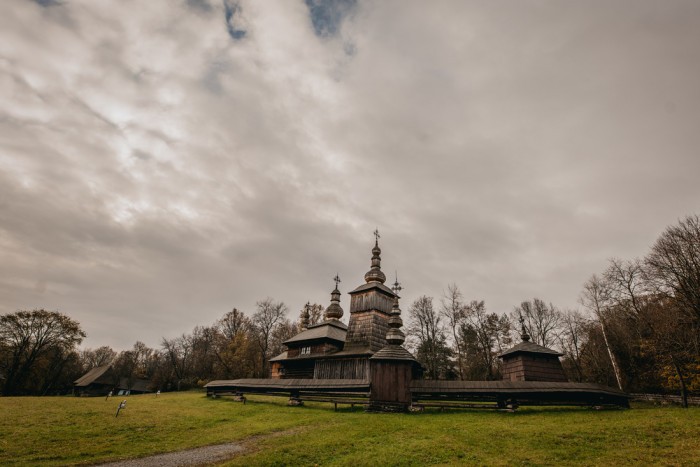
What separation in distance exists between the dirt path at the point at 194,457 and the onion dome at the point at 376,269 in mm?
18869

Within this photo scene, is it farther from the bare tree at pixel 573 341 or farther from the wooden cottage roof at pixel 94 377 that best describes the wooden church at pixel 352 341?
the wooden cottage roof at pixel 94 377

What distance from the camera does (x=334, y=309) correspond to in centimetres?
3538

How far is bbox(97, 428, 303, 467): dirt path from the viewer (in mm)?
9594

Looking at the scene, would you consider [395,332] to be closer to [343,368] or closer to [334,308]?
[343,368]

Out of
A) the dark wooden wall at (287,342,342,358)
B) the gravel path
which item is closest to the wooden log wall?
the dark wooden wall at (287,342,342,358)

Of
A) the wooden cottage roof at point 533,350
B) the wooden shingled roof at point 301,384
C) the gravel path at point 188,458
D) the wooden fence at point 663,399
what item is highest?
the wooden cottage roof at point 533,350

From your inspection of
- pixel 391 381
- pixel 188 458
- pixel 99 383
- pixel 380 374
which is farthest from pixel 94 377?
pixel 188 458

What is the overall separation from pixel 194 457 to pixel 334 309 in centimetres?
2539

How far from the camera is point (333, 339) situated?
28.6m

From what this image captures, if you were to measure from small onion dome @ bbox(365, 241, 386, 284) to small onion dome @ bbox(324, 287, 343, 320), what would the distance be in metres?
7.45

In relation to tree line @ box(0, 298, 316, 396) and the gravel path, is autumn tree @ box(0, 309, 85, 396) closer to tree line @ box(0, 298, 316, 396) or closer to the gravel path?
tree line @ box(0, 298, 316, 396)

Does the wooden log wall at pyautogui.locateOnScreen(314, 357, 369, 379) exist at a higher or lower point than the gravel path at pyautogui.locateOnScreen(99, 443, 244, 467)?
higher

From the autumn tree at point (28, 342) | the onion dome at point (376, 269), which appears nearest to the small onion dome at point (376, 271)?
the onion dome at point (376, 269)

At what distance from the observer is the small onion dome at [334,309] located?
1390 inches
